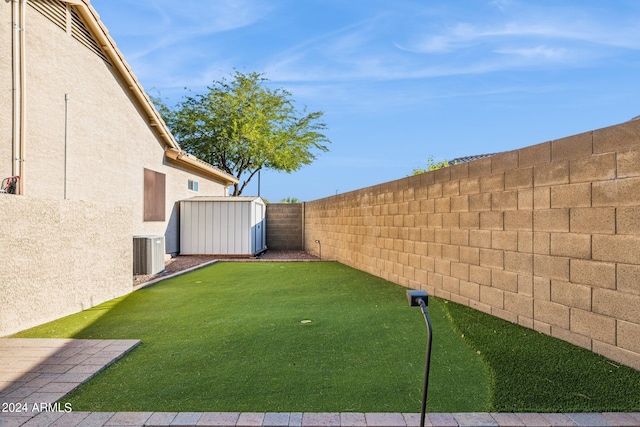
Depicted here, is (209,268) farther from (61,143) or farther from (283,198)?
(283,198)

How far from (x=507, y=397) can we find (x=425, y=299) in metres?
1.15

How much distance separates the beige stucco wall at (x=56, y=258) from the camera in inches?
181

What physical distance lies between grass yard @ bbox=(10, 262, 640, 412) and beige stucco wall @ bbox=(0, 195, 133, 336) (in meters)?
0.32

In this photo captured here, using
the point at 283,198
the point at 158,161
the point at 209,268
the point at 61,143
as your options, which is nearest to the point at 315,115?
the point at 283,198

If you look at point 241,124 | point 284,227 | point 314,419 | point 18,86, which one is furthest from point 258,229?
point 314,419

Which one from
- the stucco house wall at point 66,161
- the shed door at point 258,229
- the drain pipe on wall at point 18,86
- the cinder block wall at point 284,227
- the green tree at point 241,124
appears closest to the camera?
the stucco house wall at point 66,161

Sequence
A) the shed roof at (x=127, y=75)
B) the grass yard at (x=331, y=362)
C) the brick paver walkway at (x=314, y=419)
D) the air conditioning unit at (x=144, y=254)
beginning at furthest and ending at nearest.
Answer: the air conditioning unit at (x=144, y=254) < the shed roof at (x=127, y=75) < the grass yard at (x=331, y=362) < the brick paver walkway at (x=314, y=419)

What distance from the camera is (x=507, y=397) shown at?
2787 mm

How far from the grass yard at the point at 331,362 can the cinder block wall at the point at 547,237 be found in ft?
0.95

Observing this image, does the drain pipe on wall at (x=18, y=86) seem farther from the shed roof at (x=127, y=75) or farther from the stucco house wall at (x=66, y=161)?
the shed roof at (x=127, y=75)

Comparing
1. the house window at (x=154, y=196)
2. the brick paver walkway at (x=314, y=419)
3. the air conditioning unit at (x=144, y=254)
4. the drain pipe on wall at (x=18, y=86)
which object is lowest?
the brick paver walkway at (x=314, y=419)

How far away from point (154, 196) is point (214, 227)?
239 centimetres

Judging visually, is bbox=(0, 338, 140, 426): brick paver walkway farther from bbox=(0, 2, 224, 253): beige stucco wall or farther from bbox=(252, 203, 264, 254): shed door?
bbox=(252, 203, 264, 254): shed door

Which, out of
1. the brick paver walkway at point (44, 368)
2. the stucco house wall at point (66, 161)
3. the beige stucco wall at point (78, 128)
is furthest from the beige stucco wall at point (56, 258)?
the beige stucco wall at point (78, 128)
